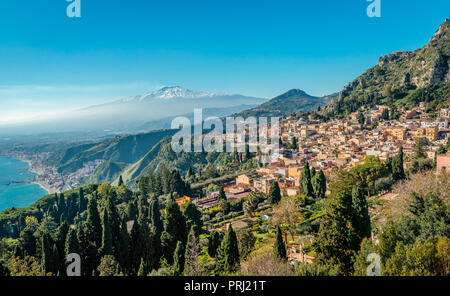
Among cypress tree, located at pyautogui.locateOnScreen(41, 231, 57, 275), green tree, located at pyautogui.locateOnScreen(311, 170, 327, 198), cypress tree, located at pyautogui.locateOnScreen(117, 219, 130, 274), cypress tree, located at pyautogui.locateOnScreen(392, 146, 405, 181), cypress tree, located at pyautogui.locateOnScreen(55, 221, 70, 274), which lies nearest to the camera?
cypress tree, located at pyautogui.locateOnScreen(41, 231, 57, 275)

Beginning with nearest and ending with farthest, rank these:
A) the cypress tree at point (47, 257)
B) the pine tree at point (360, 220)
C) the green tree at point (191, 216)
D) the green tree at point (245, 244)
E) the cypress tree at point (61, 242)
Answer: the pine tree at point (360, 220) → the green tree at point (245, 244) → the cypress tree at point (47, 257) → the cypress tree at point (61, 242) → the green tree at point (191, 216)

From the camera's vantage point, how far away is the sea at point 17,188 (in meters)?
74.3

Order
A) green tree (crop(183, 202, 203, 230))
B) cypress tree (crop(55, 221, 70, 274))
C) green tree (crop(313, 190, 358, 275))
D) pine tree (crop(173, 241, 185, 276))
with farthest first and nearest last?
green tree (crop(183, 202, 203, 230))
cypress tree (crop(55, 221, 70, 274))
pine tree (crop(173, 241, 185, 276))
green tree (crop(313, 190, 358, 275))

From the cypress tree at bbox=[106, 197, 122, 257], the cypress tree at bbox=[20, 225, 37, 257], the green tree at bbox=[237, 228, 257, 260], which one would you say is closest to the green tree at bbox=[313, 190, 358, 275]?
the green tree at bbox=[237, 228, 257, 260]

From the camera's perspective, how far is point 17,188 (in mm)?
90125

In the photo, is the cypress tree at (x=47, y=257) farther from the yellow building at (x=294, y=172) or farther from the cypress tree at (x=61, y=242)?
the yellow building at (x=294, y=172)

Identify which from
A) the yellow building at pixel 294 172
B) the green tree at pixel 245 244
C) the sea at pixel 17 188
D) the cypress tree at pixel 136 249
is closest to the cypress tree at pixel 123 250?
the cypress tree at pixel 136 249

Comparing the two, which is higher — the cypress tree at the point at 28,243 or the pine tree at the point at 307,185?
the pine tree at the point at 307,185

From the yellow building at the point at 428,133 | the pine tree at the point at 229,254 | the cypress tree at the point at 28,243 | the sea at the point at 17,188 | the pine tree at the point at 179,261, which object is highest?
the yellow building at the point at 428,133

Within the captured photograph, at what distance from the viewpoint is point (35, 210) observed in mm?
39438

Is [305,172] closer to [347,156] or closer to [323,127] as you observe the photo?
[347,156]

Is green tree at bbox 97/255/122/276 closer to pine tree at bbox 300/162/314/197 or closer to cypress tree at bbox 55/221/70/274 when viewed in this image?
cypress tree at bbox 55/221/70/274

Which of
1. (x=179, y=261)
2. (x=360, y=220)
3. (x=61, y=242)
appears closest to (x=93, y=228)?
(x=61, y=242)

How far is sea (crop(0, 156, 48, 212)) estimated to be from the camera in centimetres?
7434
